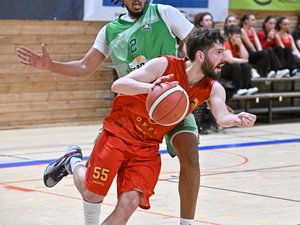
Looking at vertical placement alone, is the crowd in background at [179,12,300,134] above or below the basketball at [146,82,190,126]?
below

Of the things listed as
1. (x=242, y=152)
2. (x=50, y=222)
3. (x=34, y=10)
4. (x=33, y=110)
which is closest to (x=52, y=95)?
(x=33, y=110)

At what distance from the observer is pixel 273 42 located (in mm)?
14656

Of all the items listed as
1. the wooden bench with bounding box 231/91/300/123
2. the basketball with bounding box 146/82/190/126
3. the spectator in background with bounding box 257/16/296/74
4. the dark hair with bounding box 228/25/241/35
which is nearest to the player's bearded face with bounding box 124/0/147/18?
the basketball with bounding box 146/82/190/126

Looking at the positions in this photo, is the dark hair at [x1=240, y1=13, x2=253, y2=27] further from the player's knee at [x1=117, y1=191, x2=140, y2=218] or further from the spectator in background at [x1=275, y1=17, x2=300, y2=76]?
the player's knee at [x1=117, y1=191, x2=140, y2=218]

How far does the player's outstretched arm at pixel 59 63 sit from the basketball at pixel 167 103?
1.22 metres

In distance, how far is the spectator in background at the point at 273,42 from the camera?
1454cm

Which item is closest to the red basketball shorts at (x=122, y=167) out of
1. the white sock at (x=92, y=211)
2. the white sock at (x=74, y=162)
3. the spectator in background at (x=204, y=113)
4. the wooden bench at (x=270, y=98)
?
the white sock at (x=92, y=211)

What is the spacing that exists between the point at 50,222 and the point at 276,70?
29.4ft

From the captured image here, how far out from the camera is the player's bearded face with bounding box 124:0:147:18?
5883 millimetres

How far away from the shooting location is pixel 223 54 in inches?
207

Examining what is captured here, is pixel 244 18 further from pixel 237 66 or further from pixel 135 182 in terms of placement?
pixel 135 182

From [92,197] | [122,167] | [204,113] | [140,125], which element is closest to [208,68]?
[140,125]

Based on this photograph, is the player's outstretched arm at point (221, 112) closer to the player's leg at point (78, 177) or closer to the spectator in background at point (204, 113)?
the player's leg at point (78, 177)

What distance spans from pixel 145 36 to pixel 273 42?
907cm
